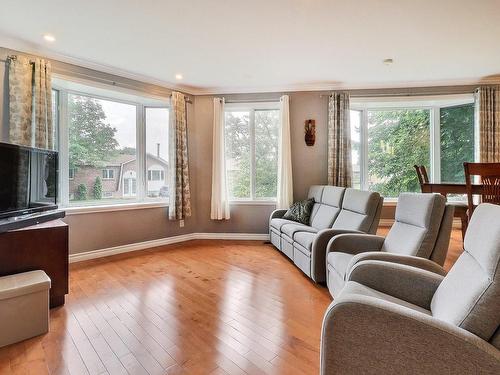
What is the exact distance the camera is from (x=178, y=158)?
4184 millimetres

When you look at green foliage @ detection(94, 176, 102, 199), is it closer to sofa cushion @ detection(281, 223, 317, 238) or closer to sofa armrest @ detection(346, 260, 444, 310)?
sofa cushion @ detection(281, 223, 317, 238)

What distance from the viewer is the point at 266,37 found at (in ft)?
9.17

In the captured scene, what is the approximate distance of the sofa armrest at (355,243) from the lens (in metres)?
2.36

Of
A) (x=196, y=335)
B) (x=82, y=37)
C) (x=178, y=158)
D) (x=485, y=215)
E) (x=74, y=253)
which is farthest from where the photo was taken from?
(x=178, y=158)

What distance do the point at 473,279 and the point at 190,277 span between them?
2.50 metres

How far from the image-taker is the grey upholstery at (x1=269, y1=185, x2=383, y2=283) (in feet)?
8.63

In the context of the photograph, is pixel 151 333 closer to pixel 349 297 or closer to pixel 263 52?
pixel 349 297

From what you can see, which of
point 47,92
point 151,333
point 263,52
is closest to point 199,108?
point 263,52

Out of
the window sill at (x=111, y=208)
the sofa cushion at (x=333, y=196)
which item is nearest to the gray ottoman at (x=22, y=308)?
the window sill at (x=111, y=208)

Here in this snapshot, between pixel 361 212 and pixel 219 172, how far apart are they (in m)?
2.42

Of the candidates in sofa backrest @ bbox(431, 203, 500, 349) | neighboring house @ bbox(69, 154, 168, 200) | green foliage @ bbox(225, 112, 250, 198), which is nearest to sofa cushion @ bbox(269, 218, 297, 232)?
green foliage @ bbox(225, 112, 250, 198)

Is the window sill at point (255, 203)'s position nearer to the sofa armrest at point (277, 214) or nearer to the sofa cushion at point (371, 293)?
the sofa armrest at point (277, 214)

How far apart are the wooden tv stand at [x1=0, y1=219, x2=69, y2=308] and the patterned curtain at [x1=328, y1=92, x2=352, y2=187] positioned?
3.62 meters

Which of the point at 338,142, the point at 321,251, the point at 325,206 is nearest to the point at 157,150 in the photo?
the point at 325,206
